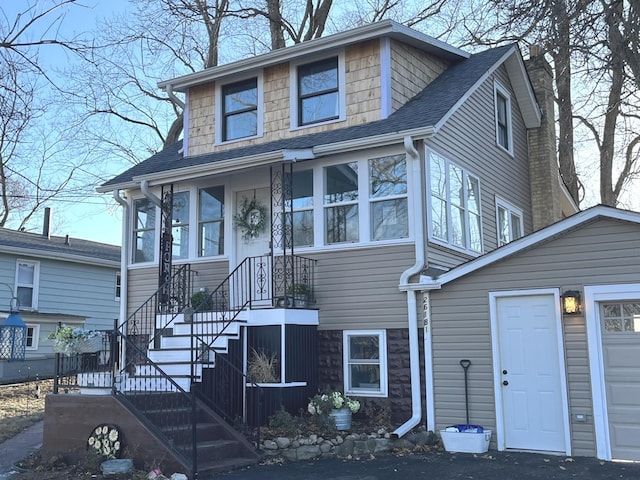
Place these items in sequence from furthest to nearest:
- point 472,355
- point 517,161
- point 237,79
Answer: point 517,161 → point 237,79 → point 472,355

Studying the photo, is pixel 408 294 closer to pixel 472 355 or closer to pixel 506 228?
pixel 472 355

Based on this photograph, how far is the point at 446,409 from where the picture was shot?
32.1 ft

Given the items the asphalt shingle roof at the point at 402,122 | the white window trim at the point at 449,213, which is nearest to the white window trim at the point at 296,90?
the asphalt shingle roof at the point at 402,122

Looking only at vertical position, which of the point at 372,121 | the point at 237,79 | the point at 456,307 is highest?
the point at 237,79

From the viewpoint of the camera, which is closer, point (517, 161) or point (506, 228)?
point (506, 228)

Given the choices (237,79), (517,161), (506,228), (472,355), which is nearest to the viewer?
(472,355)

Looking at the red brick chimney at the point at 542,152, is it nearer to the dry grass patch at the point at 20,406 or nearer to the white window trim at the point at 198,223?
the white window trim at the point at 198,223

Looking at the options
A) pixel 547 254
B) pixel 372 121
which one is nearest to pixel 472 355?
pixel 547 254

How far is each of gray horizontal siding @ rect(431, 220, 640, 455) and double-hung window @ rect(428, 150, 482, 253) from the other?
4.47ft

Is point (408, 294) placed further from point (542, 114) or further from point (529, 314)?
point (542, 114)

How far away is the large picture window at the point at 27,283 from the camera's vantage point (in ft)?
65.5

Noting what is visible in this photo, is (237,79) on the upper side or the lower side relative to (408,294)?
upper

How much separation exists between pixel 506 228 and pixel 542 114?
343 cm

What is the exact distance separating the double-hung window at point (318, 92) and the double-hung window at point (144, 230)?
3.65m
